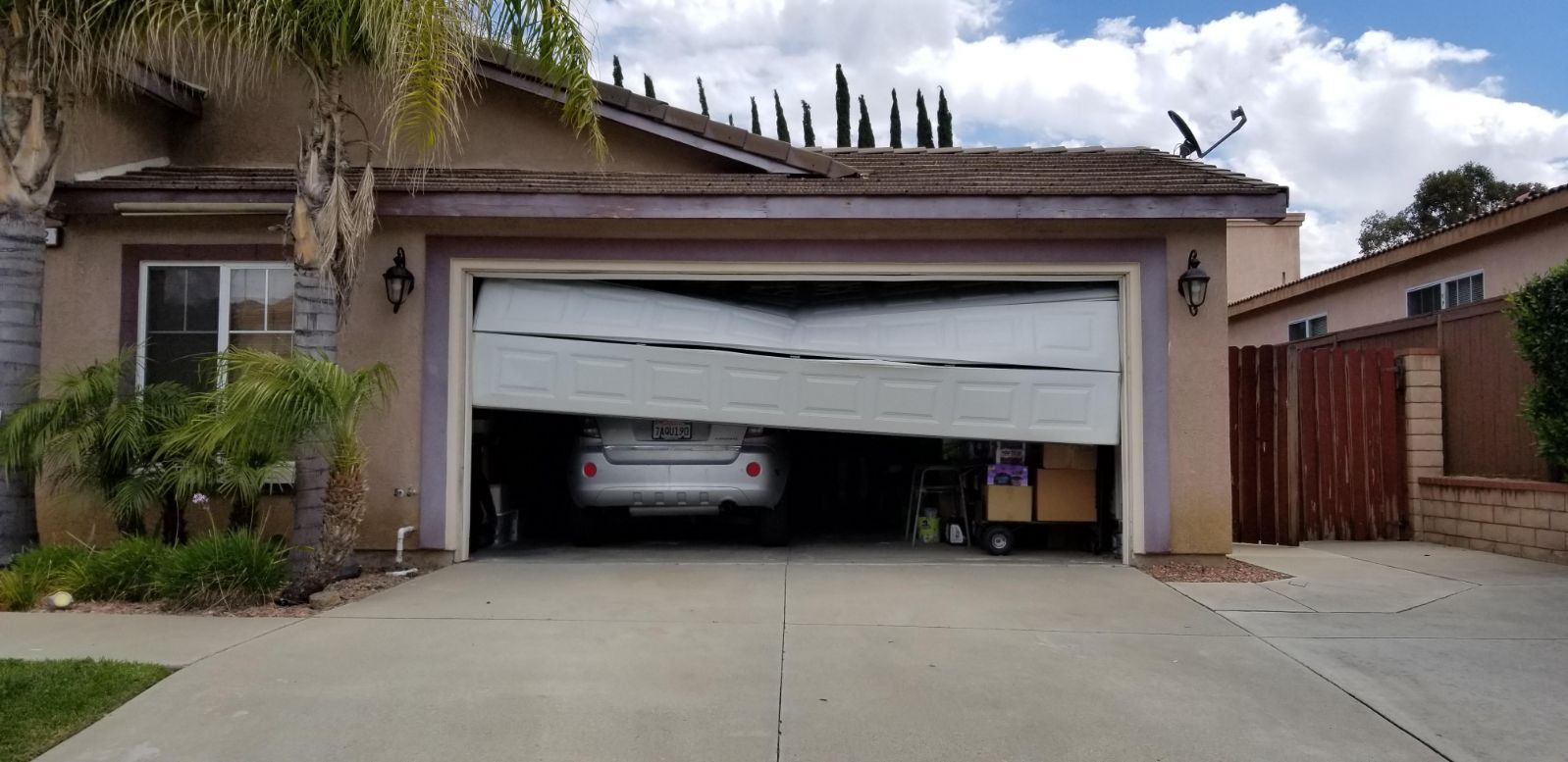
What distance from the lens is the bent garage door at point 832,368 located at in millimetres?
7875

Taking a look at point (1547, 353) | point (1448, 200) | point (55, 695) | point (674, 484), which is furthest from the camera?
point (1448, 200)

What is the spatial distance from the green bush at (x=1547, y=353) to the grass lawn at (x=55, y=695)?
9.27 meters

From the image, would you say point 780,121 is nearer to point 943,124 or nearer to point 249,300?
point 943,124

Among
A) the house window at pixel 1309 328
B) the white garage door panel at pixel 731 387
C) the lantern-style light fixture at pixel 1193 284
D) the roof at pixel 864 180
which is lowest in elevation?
the white garage door panel at pixel 731 387

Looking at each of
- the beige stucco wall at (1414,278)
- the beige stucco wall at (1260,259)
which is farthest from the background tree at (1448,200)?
the beige stucco wall at (1414,278)

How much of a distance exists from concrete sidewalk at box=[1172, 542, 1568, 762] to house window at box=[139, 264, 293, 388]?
7558mm

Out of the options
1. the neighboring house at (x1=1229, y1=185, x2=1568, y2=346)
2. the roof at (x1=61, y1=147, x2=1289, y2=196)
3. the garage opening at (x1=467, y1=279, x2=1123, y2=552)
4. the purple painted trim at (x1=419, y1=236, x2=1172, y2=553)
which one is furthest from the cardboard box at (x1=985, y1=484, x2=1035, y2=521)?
the neighboring house at (x1=1229, y1=185, x2=1568, y2=346)

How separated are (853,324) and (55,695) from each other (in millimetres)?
5787

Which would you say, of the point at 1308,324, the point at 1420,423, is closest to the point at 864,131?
the point at 1308,324

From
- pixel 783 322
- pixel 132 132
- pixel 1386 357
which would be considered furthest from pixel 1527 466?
pixel 132 132

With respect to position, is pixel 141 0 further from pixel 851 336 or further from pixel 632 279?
pixel 851 336

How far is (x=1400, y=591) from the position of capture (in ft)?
22.0

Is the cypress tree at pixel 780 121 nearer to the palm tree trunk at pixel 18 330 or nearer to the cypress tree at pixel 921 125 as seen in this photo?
the cypress tree at pixel 921 125

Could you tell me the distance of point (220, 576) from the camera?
6.06 meters
